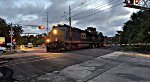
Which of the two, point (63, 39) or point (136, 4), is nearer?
point (136, 4)

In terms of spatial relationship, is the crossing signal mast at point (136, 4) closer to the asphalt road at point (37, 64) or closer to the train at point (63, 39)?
the asphalt road at point (37, 64)

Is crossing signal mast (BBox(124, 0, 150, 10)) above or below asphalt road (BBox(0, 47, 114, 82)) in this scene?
above

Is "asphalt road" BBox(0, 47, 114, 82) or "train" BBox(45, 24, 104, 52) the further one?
"train" BBox(45, 24, 104, 52)

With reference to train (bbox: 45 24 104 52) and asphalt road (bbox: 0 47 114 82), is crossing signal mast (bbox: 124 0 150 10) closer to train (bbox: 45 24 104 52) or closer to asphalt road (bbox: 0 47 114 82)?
asphalt road (bbox: 0 47 114 82)

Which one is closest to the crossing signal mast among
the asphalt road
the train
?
the asphalt road

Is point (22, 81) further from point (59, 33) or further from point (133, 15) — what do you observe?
point (133, 15)

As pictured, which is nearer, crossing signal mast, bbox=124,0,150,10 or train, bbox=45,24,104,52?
crossing signal mast, bbox=124,0,150,10

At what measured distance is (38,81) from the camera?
12.5 meters

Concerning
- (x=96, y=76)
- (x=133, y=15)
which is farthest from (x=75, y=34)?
(x=133, y=15)

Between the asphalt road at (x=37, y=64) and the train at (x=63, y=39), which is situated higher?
the train at (x=63, y=39)

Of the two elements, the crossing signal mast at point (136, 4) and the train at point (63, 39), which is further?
the train at point (63, 39)

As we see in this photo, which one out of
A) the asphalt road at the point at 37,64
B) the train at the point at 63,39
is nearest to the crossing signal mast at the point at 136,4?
the asphalt road at the point at 37,64

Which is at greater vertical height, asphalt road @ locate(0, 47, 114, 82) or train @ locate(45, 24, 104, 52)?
train @ locate(45, 24, 104, 52)

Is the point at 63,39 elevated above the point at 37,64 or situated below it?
above
